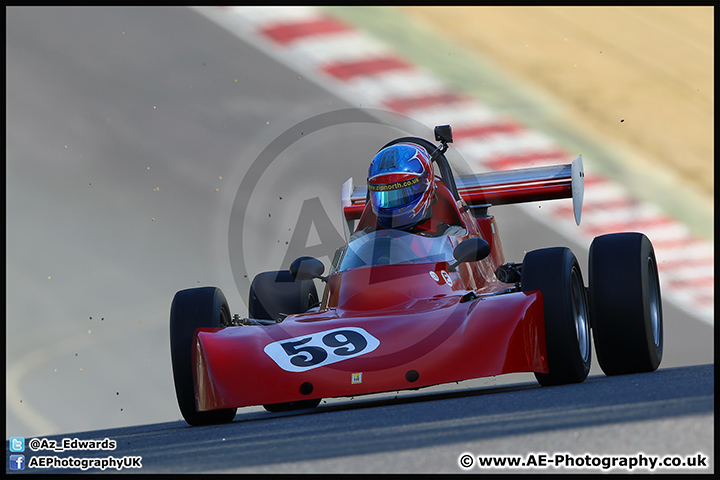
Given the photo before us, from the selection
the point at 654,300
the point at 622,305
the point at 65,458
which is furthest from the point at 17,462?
the point at 654,300

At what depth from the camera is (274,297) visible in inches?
281

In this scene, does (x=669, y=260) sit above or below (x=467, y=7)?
below

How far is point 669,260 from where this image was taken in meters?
9.23

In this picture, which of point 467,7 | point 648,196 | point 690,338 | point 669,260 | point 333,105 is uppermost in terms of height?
point 467,7

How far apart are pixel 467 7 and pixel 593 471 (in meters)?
8.77

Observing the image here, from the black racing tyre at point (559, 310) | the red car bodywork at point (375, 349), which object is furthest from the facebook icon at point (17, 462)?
the black racing tyre at point (559, 310)

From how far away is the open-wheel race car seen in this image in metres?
4.94

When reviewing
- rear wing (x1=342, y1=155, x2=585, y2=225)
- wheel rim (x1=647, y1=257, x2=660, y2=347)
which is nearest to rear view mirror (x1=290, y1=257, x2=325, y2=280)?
rear wing (x1=342, y1=155, x2=585, y2=225)

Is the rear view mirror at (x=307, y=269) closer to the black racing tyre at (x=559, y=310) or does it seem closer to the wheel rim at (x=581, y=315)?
the black racing tyre at (x=559, y=310)

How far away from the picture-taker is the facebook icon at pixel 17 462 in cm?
426

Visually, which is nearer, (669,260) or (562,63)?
(669,260)

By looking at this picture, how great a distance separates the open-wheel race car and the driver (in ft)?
0.12

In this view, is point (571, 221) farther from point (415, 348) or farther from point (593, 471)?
point (593, 471)
